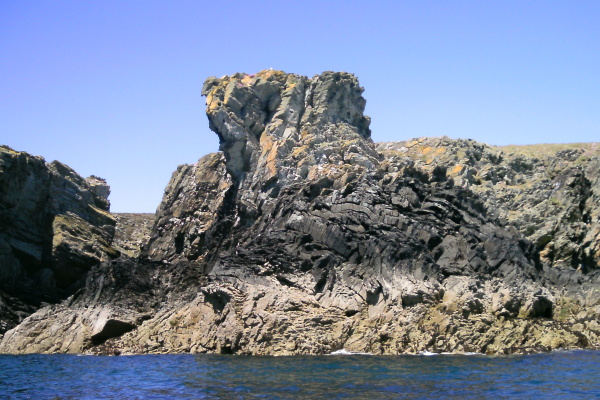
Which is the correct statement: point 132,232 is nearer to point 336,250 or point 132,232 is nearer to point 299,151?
point 299,151

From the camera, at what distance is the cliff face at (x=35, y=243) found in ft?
243

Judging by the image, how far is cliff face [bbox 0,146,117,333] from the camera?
7406cm

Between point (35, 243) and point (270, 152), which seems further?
point (35, 243)

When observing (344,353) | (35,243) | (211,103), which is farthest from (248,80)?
(344,353)

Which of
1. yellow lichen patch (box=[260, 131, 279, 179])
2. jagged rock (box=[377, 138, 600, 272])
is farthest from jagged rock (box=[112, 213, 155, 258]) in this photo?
jagged rock (box=[377, 138, 600, 272])

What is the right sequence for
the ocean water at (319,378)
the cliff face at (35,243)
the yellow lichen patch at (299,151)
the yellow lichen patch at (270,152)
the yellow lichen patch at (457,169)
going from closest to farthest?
the ocean water at (319,378), the yellow lichen patch at (270,152), the cliff face at (35,243), the yellow lichen patch at (299,151), the yellow lichen patch at (457,169)

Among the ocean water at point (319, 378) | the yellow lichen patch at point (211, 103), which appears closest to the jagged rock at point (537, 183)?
the ocean water at point (319, 378)

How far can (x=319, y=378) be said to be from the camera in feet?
113

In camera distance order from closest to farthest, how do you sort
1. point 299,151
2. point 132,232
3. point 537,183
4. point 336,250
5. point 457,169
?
point 336,250 < point 299,151 < point 537,183 < point 457,169 < point 132,232

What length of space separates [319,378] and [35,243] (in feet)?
177

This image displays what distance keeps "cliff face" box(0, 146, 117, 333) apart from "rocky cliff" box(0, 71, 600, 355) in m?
Answer: 8.29

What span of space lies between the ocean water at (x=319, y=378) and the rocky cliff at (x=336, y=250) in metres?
4.26

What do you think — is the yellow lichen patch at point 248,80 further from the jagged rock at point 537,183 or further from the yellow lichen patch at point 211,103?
the jagged rock at point 537,183

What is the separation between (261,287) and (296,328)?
566 centimetres
